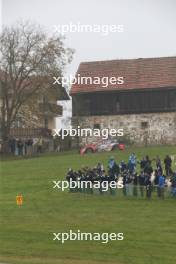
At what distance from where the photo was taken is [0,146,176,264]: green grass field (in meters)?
18.5

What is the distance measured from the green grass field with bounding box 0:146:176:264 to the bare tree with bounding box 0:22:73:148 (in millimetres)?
13210

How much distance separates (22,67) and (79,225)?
2675 centimetres

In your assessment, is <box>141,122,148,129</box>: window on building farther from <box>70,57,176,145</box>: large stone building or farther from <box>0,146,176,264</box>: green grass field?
<box>0,146,176,264</box>: green grass field

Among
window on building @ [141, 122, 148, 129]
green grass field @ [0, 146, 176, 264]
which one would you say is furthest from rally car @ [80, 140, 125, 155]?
window on building @ [141, 122, 148, 129]

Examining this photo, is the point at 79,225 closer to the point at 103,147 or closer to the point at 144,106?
→ the point at 103,147

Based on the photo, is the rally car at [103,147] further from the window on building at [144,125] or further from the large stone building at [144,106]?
the window on building at [144,125]

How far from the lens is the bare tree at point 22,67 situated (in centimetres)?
4388

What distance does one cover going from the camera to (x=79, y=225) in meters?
20.7

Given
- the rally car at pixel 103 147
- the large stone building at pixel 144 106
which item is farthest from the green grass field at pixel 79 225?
the large stone building at pixel 144 106

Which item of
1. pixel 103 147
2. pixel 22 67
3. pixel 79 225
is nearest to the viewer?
pixel 79 225

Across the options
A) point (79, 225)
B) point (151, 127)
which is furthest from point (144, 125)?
point (79, 225)

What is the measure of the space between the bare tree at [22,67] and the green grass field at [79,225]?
13.2m

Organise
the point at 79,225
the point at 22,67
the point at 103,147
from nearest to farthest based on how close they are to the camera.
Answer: the point at 79,225, the point at 103,147, the point at 22,67

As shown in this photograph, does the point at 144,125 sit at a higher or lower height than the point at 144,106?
lower
